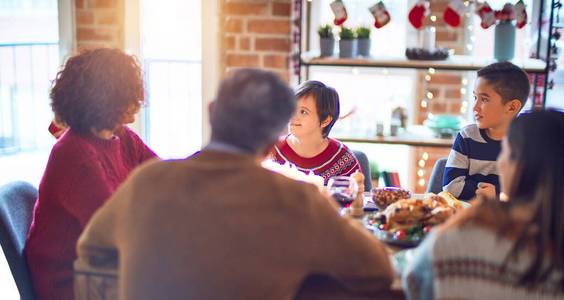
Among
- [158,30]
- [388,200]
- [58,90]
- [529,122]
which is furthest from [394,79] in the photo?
[529,122]

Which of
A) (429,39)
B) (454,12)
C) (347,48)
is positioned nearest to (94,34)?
(347,48)

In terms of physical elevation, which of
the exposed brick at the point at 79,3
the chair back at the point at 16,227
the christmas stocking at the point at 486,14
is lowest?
the chair back at the point at 16,227

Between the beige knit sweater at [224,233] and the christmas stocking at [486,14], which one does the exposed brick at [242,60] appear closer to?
the christmas stocking at [486,14]

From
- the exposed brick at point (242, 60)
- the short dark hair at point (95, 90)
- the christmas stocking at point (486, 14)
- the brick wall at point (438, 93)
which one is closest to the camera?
the short dark hair at point (95, 90)

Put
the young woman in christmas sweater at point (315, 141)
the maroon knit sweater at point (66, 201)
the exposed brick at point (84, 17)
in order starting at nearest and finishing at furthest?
the maroon knit sweater at point (66, 201)
the young woman in christmas sweater at point (315, 141)
the exposed brick at point (84, 17)

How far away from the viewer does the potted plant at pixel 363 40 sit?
140 inches

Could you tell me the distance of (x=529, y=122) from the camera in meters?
1.52

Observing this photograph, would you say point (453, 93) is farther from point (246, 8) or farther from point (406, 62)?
point (246, 8)

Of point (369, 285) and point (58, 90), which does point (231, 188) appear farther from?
point (58, 90)

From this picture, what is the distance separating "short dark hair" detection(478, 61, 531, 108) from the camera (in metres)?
2.74

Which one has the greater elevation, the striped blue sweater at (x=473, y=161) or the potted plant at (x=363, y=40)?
the potted plant at (x=363, y=40)

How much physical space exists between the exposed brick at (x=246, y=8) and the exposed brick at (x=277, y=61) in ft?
0.71

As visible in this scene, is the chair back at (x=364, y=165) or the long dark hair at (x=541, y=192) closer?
the long dark hair at (x=541, y=192)

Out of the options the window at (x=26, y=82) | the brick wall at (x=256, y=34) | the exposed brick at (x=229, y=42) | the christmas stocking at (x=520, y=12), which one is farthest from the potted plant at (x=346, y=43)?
the window at (x=26, y=82)
